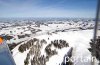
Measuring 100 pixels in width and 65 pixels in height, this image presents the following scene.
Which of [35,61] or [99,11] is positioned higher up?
[99,11]

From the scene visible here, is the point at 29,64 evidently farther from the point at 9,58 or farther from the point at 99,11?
the point at 99,11

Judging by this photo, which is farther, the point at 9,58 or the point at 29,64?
the point at 29,64

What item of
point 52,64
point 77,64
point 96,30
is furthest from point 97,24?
point 52,64

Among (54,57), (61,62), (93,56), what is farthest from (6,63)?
(54,57)

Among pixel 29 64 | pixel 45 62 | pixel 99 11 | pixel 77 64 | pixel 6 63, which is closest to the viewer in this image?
pixel 99 11

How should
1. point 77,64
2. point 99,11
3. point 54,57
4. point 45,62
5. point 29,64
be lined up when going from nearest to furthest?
point 99,11
point 77,64
point 29,64
point 45,62
point 54,57

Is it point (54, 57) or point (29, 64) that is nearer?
point (29, 64)

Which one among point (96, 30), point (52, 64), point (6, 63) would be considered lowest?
point (52, 64)

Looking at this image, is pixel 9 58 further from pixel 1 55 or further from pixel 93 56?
pixel 93 56

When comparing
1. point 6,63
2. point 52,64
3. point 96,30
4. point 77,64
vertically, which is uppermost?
point 96,30
